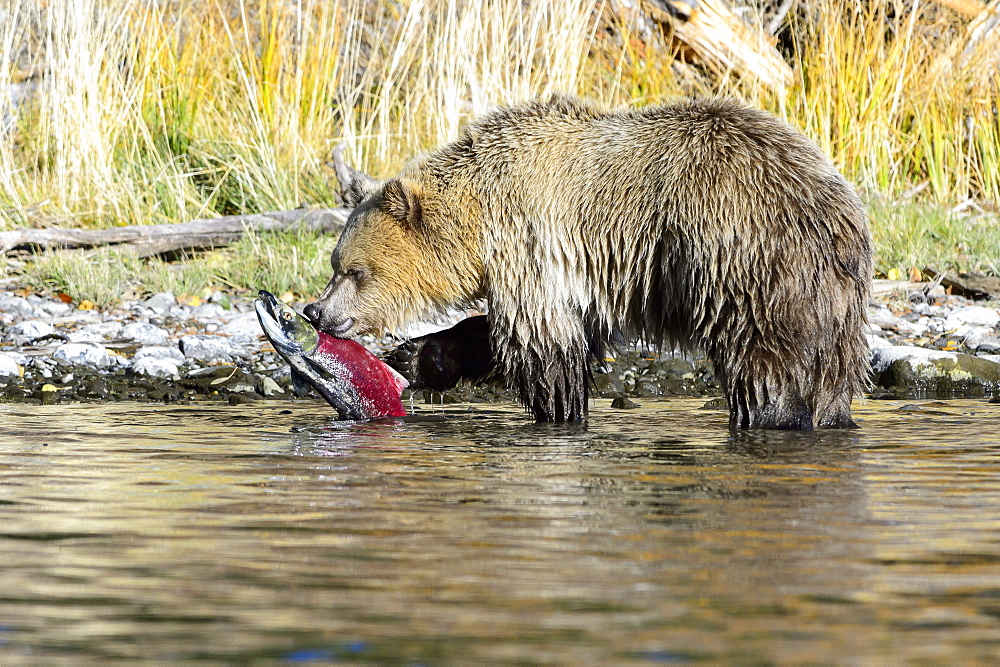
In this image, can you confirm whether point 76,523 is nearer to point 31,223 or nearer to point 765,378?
point 765,378

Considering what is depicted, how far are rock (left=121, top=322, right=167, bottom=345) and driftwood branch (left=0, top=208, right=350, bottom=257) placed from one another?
1.65 metres

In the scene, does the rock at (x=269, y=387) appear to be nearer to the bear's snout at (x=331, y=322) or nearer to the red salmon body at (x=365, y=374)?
the bear's snout at (x=331, y=322)

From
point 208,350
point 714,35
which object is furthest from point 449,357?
point 714,35

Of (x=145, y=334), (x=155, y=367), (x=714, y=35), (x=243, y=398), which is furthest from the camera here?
(x=714, y=35)

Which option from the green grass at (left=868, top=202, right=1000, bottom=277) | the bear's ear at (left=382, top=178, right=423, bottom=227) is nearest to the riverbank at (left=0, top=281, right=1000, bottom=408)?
the green grass at (left=868, top=202, right=1000, bottom=277)

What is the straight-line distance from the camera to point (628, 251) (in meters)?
5.84

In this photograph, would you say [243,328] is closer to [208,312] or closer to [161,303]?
[208,312]

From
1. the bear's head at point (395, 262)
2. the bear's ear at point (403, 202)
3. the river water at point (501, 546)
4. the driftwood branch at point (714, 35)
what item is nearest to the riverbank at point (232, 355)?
the bear's head at point (395, 262)

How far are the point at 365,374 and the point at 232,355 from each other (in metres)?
2.20

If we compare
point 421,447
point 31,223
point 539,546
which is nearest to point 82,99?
point 31,223

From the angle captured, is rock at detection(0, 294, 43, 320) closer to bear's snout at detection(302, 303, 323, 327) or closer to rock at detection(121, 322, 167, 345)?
rock at detection(121, 322, 167, 345)

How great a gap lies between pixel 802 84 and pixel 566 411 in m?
5.92

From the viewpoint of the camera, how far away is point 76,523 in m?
3.84

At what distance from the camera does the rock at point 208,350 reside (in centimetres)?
833
